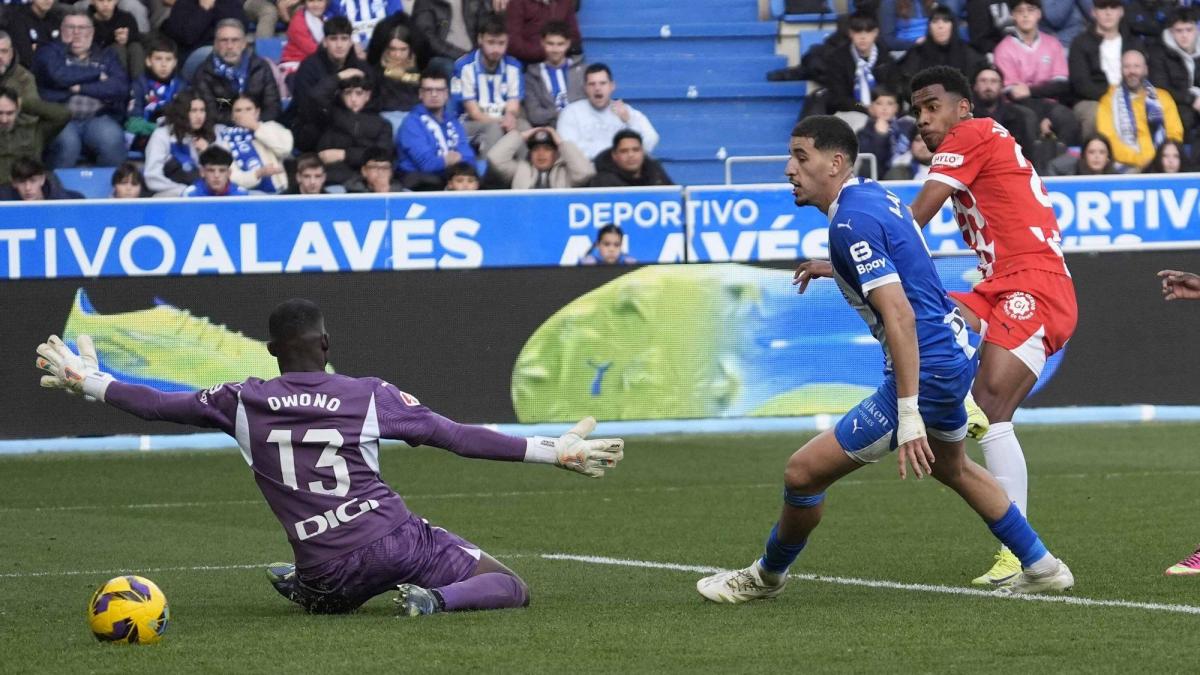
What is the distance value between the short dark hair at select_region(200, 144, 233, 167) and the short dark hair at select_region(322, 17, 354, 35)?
228 cm

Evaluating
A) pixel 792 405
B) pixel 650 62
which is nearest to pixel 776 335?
pixel 792 405

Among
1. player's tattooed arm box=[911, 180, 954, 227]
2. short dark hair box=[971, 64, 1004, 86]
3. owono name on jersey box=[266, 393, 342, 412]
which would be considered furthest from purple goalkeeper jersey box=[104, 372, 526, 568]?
short dark hair box=[971, 64, 1004, 86]

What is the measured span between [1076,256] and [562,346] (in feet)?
13.7

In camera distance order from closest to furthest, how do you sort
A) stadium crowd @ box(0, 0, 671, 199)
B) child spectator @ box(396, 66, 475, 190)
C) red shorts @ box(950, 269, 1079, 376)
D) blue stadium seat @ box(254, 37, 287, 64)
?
red shorts @ box(950, 269, 1079, 376) → stadium crowd @ box(0, 0, 671, 199) → child spectator @ box(396, 66, 475, 190) → blue stadium seat @ box(254, 37, 287, 64)

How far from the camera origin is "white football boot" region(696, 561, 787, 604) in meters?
7.25

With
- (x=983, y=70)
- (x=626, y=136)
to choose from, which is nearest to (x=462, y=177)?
(x=626, y=136)

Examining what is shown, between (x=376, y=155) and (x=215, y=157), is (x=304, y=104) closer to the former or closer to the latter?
(x=376, y=155)

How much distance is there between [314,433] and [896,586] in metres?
2.42

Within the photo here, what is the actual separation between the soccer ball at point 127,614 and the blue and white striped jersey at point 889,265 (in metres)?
2.64

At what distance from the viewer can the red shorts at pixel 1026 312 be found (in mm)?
8070

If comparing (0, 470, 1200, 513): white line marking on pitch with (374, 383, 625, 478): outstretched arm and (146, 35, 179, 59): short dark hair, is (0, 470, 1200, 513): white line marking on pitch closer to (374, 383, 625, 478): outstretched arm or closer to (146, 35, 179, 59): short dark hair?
(374, 383, 625, 478): outstretched arm

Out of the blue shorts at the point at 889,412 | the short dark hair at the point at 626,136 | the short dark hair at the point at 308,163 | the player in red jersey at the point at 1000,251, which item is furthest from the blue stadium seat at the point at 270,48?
the blue shorts at the point at 889,412

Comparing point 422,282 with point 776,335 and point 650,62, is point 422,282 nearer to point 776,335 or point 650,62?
point 776,335

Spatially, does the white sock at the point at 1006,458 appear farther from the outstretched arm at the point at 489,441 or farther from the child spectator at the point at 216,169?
the child spectator at the point at 216,169
